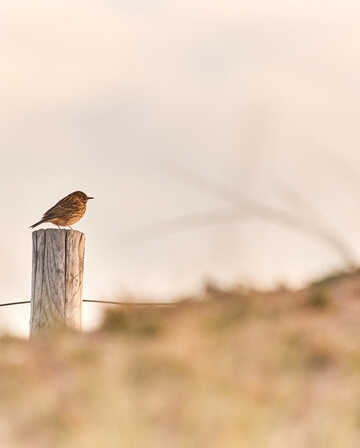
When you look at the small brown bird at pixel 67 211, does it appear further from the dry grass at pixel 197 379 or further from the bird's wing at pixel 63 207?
the dry grass at pixel 197 379

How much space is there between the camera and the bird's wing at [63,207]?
10.0 meters

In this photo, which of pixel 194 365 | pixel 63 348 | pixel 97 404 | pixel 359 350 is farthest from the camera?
pixel 63 348

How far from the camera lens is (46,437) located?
5.04 m

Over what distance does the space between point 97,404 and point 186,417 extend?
1.95ft

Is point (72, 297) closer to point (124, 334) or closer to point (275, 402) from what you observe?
point (124, 334)

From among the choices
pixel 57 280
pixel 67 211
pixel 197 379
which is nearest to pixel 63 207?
pixel 67 211

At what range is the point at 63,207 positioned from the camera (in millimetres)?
10062

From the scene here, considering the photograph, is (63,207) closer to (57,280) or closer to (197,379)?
(57,280)

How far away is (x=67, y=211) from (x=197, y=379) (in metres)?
4.79

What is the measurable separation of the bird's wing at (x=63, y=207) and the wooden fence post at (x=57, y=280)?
48.3 inches

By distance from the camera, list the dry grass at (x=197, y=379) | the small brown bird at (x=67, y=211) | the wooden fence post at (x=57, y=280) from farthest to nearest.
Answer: the small brown bird at (x=67, y=211) → the wooden fence post at (x=57, y=280) → the dry grass at (x=197, y=379)

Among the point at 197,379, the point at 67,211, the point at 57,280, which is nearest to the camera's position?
the point at 197,379

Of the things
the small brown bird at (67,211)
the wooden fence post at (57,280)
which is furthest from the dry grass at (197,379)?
the small brown bird at (67,211)

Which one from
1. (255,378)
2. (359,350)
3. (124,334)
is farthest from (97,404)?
(359,350)
